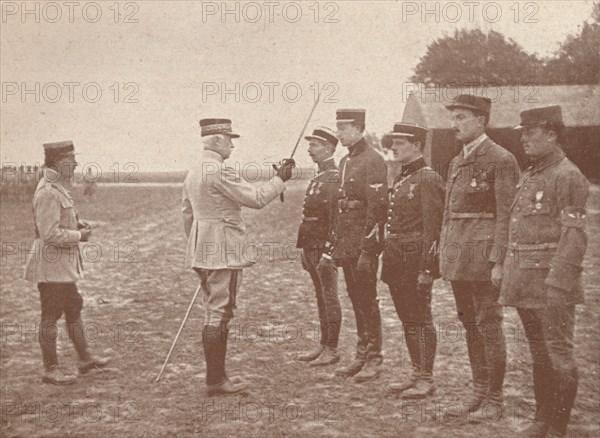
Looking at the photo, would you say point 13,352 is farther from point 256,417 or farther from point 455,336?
point 455,336

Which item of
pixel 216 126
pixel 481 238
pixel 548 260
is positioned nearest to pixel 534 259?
pixel 548 260

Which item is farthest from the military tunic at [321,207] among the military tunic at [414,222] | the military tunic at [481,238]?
the military tunic at [481,238]

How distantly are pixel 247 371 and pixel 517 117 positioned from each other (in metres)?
9.38

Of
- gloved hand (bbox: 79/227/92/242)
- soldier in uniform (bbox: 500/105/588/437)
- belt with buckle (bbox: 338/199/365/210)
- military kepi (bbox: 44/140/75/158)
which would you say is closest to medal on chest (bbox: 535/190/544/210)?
soldier in uniform (bbox: 500/105/588/437)

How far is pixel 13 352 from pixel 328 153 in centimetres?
396

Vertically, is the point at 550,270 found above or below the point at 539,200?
below

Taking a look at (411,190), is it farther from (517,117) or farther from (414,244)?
(517,117)

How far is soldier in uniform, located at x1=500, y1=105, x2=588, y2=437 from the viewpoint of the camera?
4.07m

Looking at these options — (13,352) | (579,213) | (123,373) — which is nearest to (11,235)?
(13,352)

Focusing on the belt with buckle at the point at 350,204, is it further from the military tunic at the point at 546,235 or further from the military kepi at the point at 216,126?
the military tunic at the point at 546,235

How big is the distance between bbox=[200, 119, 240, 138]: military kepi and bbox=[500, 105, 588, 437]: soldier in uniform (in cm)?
245

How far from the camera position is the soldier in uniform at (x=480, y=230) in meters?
4.64

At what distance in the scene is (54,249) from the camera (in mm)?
5703

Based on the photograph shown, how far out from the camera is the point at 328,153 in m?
6.29
